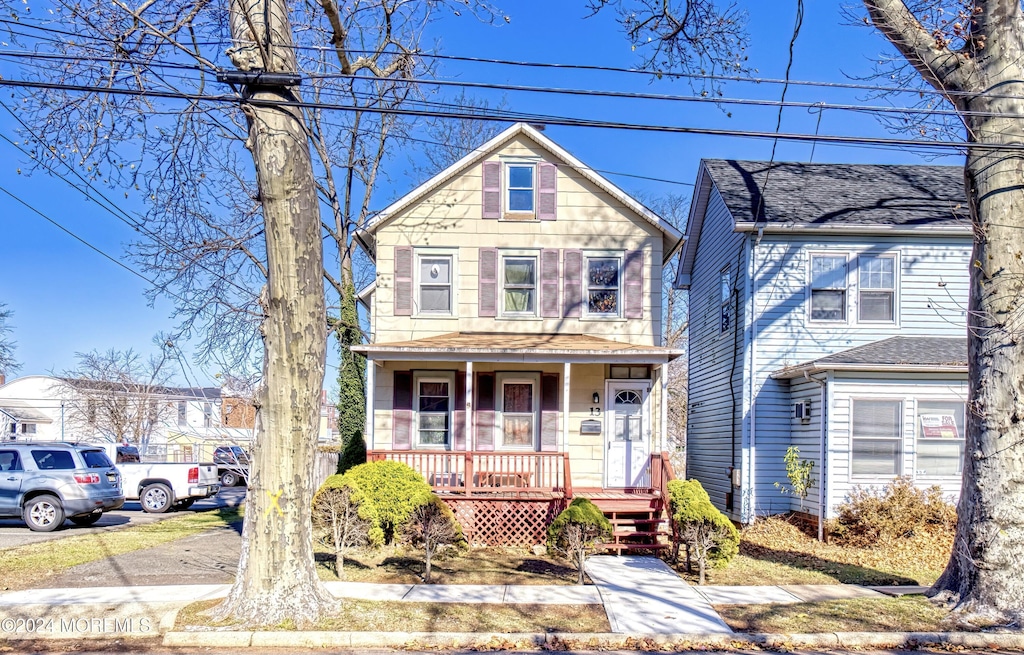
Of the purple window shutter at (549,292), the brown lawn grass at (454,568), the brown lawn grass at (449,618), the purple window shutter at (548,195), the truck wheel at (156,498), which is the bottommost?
the truck wheel at (156,498)

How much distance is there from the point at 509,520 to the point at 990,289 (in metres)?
8.24

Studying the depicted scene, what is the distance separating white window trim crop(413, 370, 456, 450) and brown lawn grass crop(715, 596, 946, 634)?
26.0ft

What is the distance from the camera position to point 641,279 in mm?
15453

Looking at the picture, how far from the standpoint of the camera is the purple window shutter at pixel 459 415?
15.2 metres

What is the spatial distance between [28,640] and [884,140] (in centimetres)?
1039

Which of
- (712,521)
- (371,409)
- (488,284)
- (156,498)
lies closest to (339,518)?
(712,521)

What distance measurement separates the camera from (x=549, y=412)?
50.1 ft

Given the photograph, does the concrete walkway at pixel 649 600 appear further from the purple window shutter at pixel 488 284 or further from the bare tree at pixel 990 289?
the purple window shutter at pixel 488 284

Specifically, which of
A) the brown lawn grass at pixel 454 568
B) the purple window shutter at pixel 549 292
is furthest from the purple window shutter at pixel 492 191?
the brown lawn grass at pixel 454 568

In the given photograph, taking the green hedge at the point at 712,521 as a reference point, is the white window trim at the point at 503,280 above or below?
above

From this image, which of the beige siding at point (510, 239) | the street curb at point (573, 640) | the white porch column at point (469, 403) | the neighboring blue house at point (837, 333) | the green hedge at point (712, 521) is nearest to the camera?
the street curb at point (573, 640)

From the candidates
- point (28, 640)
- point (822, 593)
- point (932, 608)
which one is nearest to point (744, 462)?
point (822, 593)

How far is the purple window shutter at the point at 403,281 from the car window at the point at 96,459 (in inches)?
276

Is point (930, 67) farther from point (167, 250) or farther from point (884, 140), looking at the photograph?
point (167, 250)
